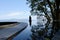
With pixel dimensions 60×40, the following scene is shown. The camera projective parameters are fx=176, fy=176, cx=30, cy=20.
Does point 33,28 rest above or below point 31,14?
below

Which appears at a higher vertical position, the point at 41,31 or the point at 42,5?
the point at 42,5

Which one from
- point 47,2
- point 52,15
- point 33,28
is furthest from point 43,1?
point 33,28

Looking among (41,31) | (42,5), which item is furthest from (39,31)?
(42,5)

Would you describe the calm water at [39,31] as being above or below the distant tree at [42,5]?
below

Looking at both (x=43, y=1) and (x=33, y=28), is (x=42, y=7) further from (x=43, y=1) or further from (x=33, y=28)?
(x=33, y=28)

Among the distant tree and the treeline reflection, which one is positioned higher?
the distant tree

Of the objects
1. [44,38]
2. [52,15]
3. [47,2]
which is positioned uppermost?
[47,2]

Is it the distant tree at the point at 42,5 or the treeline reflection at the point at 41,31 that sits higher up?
the distant tree at the point at 42,5

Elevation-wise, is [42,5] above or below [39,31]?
above

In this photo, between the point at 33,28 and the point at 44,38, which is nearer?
the point at 44,38

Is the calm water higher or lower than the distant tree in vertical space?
lower

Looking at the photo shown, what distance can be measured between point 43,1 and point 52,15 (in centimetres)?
87

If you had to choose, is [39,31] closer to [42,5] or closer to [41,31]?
[41,31]

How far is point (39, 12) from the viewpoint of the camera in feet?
29.7
